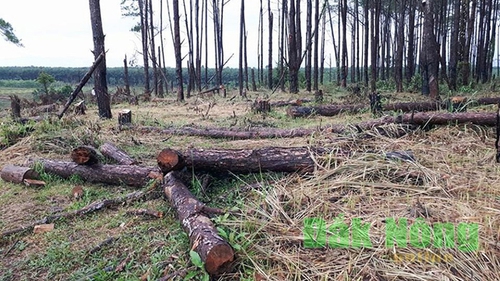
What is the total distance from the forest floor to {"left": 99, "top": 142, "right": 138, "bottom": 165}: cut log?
1.35 ft

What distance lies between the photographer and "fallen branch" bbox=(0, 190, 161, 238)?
9.48 ft

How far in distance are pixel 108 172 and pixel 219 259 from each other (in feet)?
7.02

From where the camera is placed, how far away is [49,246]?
266cm

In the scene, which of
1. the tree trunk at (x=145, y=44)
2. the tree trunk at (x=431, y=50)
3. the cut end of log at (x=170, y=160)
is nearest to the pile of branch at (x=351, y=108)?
the tree trunk at (x=431, y=50)

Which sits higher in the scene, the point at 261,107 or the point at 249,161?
the point at 261,107

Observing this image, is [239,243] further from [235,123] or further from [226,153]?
[235,123]

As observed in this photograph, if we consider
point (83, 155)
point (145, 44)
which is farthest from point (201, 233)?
point (145, 44)

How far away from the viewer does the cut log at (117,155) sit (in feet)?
13.3

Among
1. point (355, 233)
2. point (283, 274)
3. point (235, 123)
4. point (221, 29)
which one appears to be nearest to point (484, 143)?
point (355, 233)

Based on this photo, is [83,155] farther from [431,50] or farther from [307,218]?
[431,50]

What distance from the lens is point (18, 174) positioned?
3898mm

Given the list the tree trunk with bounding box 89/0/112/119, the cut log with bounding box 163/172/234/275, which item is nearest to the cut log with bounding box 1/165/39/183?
the cut log with bounding box 163/172/234/275

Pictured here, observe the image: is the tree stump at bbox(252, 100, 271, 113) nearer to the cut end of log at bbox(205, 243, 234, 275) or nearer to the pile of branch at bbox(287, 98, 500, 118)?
the pile of branch at bbox(287, 98, 500, 118)

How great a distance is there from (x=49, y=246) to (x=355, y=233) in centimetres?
211
